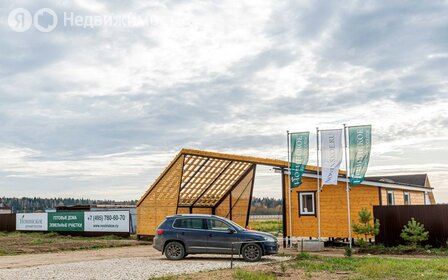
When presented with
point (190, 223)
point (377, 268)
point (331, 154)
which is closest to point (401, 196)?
point (331, 154)

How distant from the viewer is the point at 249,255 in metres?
18.4

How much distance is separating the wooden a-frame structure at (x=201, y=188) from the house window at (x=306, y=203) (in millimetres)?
1749

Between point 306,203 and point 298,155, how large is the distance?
3339 millimetres

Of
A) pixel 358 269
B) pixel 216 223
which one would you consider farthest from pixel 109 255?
pixel 358 269

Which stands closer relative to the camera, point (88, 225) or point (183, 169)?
point (183, 169)

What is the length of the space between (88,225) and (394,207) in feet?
68.5

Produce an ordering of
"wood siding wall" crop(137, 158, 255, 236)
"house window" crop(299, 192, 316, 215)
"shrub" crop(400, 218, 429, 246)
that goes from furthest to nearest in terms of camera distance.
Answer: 1. "wood siding wall" crop(137, 158, 255, 236)
2. "house window" crop(299, 192, 316, 215)
3. "shrub" crop(400, 218, 429, 246)

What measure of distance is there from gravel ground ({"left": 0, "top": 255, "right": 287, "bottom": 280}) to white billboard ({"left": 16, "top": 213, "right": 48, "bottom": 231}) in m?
21.8

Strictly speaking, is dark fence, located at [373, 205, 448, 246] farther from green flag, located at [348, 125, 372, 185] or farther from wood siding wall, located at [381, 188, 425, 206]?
wood siding wall, located at [381, 188, 425, 206]

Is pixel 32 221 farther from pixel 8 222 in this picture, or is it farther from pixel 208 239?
pixel 208 239

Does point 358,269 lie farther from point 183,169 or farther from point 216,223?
point 183,169

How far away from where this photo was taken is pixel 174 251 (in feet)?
63.1

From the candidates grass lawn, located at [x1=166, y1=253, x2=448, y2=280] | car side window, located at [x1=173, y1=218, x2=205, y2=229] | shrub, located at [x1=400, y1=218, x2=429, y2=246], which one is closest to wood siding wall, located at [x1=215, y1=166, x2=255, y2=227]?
shrub, located at [x1=400, y1=218, x2=429, y2=246]

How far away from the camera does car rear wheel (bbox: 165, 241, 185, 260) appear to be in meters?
19.1
